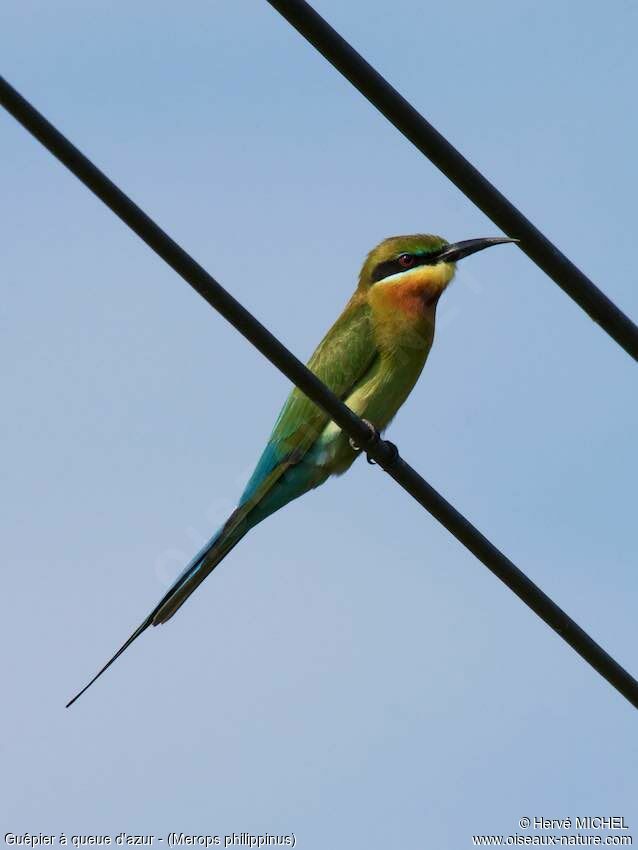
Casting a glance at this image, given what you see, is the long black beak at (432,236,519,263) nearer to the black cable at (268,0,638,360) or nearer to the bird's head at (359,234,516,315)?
the bird's head at (359,234,516,315)

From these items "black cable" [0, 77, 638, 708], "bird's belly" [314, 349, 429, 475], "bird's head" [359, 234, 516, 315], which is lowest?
"black cable" [0, 77, 638, 708]

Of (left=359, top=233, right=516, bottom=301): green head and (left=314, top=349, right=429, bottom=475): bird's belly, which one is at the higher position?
(left=359, top=233, right=516, bottom=301): green head

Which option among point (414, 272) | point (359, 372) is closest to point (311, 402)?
point (359, 372)

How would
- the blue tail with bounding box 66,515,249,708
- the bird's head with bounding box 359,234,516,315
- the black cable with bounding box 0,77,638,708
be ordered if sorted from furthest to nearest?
the bird's head with bounding box 359,234,516,315, the blue tail with bounding box 66,515,249,708, the black cable with bounding box 0,77,638,708

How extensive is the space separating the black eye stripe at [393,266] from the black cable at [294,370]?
209cm

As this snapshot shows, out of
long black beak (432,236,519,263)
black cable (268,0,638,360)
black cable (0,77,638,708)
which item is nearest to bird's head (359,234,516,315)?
long black beak (432,236,519,263)

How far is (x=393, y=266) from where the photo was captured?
514cm

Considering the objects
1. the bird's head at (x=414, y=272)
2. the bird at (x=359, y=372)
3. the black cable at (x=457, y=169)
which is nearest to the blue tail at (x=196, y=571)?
the bird at (x=359, y=372)

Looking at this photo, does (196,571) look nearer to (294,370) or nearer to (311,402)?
(311,402)

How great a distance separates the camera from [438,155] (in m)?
2.46

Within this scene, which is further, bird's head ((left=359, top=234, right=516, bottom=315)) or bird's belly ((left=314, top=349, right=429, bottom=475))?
bird's head ((left=359, top=234, right=516, bottom=315))

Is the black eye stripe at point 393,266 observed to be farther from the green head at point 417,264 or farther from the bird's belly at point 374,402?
the bird's belly at point 374,402

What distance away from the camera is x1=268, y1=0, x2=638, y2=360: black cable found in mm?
2311

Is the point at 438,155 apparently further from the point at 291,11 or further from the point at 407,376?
the point at 407,376
